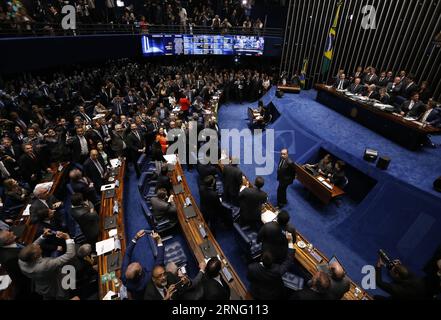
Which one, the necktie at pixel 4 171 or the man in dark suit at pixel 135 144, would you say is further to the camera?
the man in dark suit at pixel 135 144

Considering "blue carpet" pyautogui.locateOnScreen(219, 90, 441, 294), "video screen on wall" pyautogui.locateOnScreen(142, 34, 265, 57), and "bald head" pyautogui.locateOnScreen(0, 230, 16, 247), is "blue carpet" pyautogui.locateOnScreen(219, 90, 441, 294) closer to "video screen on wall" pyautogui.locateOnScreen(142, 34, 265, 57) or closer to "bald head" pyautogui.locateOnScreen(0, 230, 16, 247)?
"bald head" pyautogui.locateOnScreen(0, 230, 16, 247)

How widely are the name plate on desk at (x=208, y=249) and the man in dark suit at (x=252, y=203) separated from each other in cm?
88

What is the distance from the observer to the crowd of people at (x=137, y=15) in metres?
10.0

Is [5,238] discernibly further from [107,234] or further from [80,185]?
[80,185]

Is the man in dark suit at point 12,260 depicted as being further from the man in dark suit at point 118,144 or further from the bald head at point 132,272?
the man in dark suit at point 118,144

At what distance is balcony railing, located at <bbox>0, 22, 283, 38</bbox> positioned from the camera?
9367 millimetres

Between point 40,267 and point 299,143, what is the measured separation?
776 cm

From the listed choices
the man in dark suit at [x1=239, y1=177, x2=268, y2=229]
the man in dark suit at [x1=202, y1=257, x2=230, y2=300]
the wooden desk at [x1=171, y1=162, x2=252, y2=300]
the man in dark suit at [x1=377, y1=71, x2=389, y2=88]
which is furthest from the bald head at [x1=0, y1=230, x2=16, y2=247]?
the man in dark suit at [x1=377, y1=71, x2=389, y2=88]

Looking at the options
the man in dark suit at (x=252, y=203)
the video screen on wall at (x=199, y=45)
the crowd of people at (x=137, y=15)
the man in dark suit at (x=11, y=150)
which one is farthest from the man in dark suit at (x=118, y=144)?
the video screen on wall at (x=199, y=45)

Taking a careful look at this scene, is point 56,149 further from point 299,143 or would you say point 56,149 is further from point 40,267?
point 299,143

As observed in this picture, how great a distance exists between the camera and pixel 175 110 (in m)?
10.5

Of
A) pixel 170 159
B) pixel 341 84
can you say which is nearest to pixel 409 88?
pixel 341 84

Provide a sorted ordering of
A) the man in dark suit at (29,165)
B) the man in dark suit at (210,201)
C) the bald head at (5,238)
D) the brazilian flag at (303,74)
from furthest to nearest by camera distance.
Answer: the brazilian flag at (303,74), the man in dark suit at (29,165), the man in dark suit at (210,201), the bald head at (5,238)
